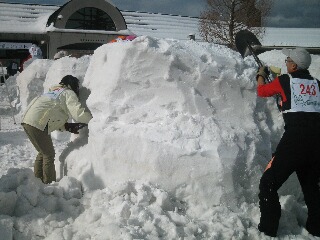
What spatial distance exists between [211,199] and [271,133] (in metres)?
1.12

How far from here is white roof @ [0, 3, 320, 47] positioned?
18.4 metres

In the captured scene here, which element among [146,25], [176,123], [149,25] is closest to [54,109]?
[176,123]

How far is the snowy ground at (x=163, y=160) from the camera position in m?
2.75

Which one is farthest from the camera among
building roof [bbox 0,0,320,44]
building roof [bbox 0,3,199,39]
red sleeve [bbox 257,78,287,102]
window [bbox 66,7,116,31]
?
window [bbox 66,7,116,31]

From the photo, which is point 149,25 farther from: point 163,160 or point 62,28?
point 163,160

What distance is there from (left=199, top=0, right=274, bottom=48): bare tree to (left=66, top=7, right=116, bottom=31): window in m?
5.81

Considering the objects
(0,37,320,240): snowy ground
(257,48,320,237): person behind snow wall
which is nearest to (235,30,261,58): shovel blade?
(0,37,320,240): snowy ground

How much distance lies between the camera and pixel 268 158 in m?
3.38

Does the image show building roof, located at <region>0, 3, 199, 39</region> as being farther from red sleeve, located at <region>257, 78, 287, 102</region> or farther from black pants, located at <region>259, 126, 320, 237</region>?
black pants, located at <region>259, 126, 320, 237</region>

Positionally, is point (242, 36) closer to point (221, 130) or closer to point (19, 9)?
point (221, 130)

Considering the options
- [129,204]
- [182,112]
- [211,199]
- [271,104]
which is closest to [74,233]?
[129,204]

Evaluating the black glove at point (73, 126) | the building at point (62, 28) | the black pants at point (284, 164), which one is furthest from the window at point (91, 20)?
the black pants at point (284, 164)

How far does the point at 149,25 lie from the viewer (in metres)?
22.2

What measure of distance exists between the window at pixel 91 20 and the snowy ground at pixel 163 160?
16138 mm
